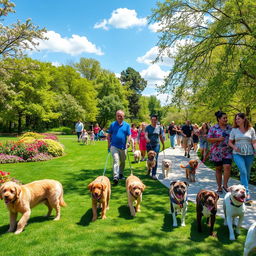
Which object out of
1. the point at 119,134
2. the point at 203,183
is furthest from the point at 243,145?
the point at 119,134

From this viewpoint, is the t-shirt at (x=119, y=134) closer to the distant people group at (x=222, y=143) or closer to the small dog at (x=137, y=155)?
the distant people group at (x=222, y=143)

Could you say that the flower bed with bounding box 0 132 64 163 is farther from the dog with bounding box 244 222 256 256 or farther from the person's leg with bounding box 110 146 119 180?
the dog with bounding box 244 222 256 256

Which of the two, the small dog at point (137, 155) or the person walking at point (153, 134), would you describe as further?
the small dog at point (137, 155)

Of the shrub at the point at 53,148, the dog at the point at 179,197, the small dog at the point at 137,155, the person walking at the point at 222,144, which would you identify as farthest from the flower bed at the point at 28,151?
→ the dog at the point at 179,197

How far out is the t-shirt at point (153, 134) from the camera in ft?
25.4

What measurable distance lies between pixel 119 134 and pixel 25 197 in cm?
334

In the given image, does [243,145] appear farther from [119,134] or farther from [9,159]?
[9,159]

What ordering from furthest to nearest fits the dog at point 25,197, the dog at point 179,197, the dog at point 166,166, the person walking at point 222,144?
the dog at point 166,166
the person walking at point 222,144
the dog at point 179,197
the dog at point 25,197

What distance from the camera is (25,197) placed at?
4.05 meters

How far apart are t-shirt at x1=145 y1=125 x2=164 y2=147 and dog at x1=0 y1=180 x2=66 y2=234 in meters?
4.03

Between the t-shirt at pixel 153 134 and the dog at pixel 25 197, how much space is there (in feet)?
13.2

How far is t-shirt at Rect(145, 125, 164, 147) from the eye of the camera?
25.4 feet

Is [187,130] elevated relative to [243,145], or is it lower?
elevated

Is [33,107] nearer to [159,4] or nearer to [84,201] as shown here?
[159,4]
